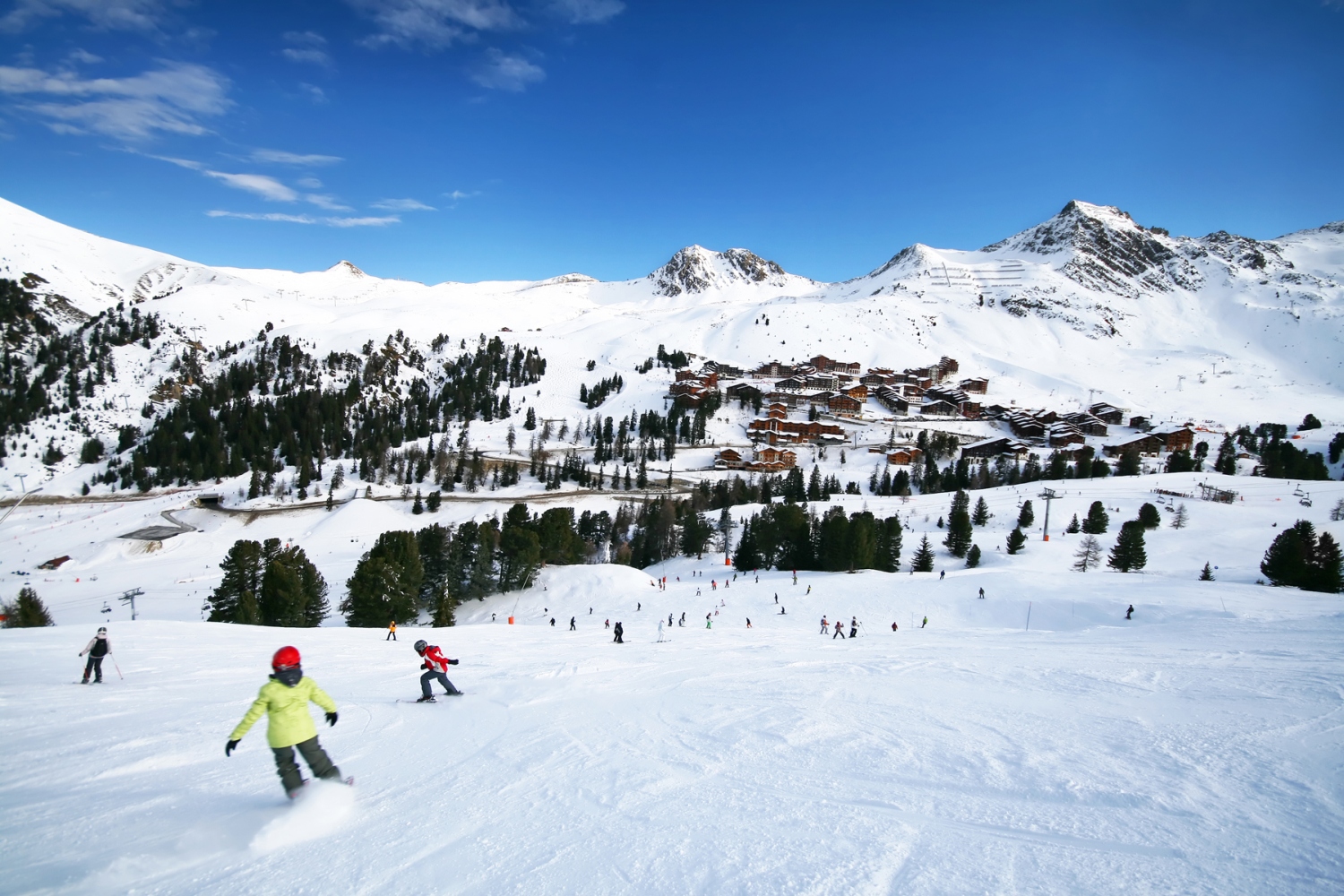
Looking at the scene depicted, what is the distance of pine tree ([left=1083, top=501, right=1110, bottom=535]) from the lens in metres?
48.7


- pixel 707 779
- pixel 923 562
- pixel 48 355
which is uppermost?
pixel 48 355

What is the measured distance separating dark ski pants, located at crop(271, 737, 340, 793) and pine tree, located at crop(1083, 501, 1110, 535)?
56.6 m

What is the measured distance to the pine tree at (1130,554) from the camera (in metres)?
39.3

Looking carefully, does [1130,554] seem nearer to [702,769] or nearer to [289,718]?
[702,769]

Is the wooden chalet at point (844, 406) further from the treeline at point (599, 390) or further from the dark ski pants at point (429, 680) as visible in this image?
the dark ski pants at point (429, 680)

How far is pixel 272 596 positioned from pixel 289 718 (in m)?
35.2

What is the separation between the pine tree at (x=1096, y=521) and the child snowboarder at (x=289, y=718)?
5675 centimetres

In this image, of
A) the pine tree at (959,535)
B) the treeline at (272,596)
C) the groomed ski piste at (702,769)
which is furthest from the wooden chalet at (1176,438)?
the treeline at (272,596)

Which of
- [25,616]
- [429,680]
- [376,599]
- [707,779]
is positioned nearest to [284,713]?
[707,779]

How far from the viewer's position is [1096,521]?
4894 centimetres

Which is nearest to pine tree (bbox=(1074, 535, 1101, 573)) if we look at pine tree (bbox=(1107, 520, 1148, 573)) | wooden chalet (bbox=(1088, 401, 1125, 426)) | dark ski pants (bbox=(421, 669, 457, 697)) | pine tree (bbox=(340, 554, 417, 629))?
pine tree (bbox=(1107, 520, 1148, 573))

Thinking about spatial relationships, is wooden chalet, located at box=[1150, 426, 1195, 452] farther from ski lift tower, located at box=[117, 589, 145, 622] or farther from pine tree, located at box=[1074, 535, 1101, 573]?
ski lift tower, located at box=[117, 589, 145, 622]

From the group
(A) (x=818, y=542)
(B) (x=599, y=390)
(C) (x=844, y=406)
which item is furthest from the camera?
(B) (x=599, y=390)

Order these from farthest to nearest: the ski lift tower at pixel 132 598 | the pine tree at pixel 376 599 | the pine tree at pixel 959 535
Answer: the pine tree at pixel 959 535, the ski lift tower at pixel 132 598, the pine tree at pixel 376 599
